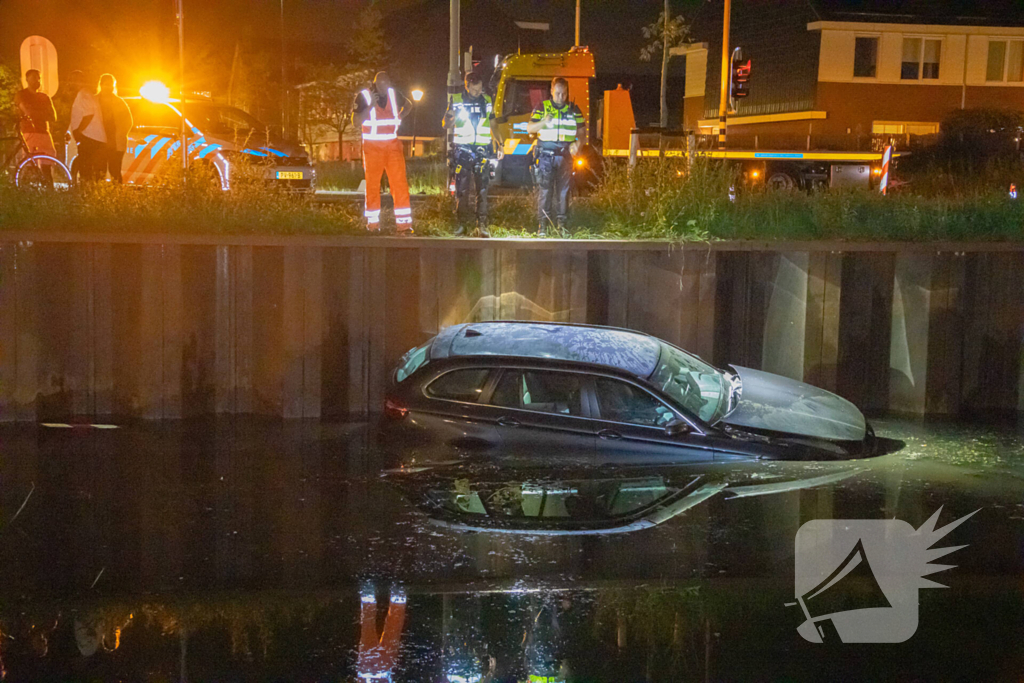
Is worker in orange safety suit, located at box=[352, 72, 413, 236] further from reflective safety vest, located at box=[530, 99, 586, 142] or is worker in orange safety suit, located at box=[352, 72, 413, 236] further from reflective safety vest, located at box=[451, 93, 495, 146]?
reflective safety vest, located at box=[530, 99, 586, 142]

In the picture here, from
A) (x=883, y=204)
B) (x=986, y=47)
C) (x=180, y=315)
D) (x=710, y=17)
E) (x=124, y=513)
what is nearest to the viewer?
(x=124, y=513)

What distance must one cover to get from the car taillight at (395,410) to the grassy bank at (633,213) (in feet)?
11.7

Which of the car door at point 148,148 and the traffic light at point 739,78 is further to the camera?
the traffic light at point 739,78

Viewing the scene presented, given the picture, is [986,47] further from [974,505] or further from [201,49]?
[974,505]

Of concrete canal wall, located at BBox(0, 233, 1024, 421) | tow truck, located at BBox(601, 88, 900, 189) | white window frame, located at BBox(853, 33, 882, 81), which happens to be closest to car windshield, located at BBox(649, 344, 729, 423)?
concrete canal wall, located at BBox(0, 233, 1024, 421)

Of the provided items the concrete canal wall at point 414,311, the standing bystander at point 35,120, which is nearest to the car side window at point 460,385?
the concrete canal wall at point 414,311

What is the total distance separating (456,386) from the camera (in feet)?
23.4

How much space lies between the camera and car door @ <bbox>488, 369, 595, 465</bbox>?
695cm

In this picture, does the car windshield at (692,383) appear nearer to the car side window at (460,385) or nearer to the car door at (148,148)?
the car side window at (460,385)

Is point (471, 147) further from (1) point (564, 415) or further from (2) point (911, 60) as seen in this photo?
(2) point (911, 60)

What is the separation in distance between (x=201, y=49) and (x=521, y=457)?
95.1 feet

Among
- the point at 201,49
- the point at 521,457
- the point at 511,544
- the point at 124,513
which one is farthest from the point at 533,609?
the point at 201,49

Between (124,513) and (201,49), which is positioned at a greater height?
(201,49)

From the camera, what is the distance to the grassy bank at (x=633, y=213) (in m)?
10.0
